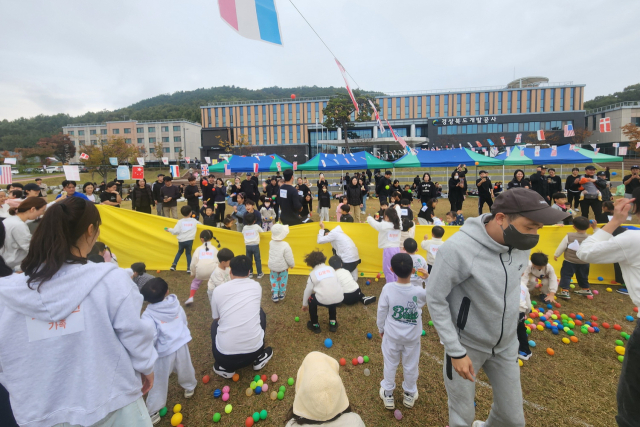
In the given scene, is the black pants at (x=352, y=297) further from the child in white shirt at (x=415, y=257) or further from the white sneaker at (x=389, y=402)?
the white sneaker at (x=389, y=402)

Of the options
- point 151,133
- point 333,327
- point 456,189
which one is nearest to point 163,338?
point 333,327

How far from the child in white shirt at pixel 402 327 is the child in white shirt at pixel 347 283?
160cm

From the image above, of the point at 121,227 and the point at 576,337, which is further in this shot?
the point at 121,227

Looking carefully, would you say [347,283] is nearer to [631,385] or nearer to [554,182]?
[631,385]

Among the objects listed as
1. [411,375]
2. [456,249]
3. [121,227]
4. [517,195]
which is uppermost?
[517,195]

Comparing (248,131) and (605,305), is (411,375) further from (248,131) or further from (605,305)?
(248,131)

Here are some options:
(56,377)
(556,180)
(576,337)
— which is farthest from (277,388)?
(556,180)

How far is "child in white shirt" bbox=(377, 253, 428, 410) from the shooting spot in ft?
8.97

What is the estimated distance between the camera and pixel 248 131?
65750 millimetres

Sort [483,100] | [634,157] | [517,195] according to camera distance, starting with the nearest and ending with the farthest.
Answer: [517,195], [634,157], [483,100]

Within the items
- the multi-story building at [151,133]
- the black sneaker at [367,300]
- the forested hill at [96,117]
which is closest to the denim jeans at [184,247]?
the black sneaker at [367,300]

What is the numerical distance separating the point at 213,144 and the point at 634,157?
70.6 meters

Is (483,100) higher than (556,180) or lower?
higher

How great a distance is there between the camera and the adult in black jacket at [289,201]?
680cm
